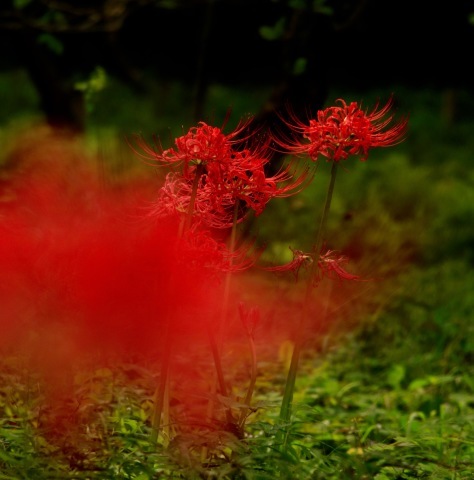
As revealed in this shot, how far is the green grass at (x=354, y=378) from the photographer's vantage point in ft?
6.50

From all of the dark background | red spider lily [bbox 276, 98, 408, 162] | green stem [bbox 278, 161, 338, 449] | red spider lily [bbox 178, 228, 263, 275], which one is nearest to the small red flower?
red spider lily [bbox 178, 228, 263, 275]

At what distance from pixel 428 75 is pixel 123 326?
11780mm

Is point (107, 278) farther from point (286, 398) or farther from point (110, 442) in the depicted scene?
point (286, 398)

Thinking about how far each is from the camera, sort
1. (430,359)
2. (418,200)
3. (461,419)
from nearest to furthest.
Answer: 1. (461,419)
2. (430,359)
3. (418,200)

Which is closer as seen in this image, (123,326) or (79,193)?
(123,326)

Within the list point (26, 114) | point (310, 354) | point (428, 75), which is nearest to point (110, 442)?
point (310, 354)

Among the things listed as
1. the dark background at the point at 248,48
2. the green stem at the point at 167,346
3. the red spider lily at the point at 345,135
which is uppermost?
the dark background at the point at 248,48

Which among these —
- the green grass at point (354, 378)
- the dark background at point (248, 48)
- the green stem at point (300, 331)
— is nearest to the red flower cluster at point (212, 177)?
the green stem at point (300, 331)

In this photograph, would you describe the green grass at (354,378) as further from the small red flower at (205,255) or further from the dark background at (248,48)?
the dark background at (248,48)

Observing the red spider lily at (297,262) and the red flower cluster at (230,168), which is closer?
the red flower cluster at (230,168)

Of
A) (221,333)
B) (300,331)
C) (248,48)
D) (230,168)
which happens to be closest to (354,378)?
(221,333)

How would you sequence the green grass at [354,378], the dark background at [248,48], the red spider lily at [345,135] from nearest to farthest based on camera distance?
the green grass at [354,378] < the red spider lily at [345,135] < the dark background at [248,48]

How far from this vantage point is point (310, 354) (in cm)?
454

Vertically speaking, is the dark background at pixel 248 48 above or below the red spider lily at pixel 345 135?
above
